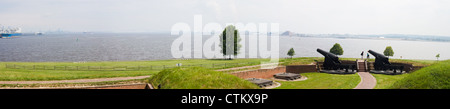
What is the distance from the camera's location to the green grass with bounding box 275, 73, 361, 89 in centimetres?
1986

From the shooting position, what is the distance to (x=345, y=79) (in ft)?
75.3

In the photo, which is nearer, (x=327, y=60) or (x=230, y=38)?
(x=327, y=60)

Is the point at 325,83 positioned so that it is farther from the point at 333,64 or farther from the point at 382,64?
the point at 382,64

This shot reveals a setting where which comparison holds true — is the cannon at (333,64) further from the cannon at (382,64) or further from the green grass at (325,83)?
the cannon at (382,64)

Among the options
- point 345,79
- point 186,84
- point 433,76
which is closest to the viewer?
point 433,76

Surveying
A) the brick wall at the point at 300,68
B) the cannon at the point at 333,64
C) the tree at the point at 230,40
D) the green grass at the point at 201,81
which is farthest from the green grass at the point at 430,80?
the tree at the point at 230,40

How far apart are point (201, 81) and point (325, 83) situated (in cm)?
1210

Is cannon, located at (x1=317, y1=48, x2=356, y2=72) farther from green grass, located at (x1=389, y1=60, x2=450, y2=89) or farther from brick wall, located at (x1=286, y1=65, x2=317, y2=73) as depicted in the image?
green grass, located at (x1=389, y1=60, x2=450, y2=89)

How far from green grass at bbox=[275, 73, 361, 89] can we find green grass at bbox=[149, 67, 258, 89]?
6984 millimetres

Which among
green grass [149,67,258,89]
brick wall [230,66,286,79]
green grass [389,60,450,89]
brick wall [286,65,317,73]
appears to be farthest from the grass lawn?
green grass [149,67,258,89]

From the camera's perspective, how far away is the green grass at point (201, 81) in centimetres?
1309
